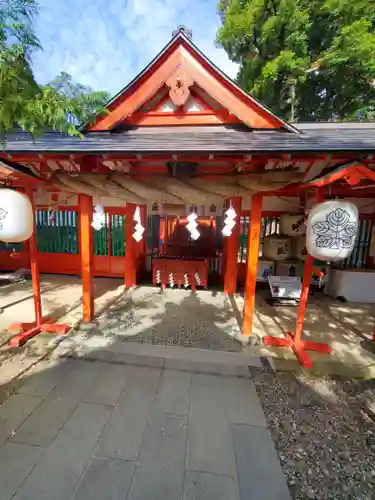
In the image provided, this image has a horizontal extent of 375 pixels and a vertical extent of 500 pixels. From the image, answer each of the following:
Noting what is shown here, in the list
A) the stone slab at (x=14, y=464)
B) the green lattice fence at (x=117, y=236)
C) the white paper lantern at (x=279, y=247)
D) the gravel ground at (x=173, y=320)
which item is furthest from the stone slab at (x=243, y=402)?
the green lattice fence at (x=117, y=236)

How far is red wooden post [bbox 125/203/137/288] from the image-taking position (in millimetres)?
7367

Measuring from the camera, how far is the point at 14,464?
231cm

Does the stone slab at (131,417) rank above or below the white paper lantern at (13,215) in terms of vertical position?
below

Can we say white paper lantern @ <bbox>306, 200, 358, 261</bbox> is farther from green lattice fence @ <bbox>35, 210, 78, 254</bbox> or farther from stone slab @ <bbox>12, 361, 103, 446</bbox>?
green lattice fence @ <bbox>35, 210, 78, 254</bbox>

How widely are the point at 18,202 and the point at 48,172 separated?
113 cm

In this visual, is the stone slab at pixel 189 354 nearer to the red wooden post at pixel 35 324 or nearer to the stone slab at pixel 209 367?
the stone slab at pixel 209 367

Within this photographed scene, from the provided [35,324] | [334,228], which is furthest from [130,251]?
[334,228]

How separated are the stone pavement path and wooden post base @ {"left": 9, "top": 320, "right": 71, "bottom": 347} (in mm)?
980

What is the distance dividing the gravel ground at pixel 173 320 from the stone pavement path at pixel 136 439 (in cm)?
98

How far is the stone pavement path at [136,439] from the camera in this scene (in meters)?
2.16

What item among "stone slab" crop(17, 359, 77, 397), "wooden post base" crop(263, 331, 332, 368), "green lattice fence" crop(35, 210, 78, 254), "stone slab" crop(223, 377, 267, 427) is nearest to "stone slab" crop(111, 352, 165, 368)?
"stone slab" crop(17, 359, 77, 397)

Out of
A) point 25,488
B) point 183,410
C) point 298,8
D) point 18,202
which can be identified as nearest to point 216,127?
point 18,202

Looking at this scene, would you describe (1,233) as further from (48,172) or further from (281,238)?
(281,238)

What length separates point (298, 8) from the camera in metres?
11.7
